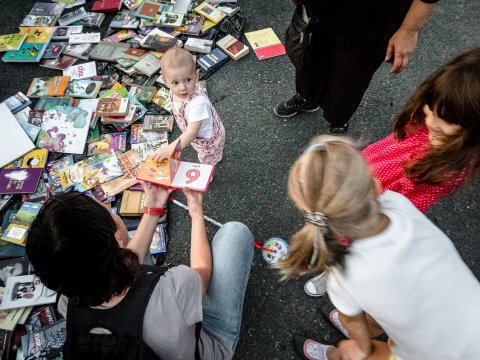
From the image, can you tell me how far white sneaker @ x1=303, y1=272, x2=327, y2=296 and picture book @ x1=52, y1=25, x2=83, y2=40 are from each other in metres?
2.99

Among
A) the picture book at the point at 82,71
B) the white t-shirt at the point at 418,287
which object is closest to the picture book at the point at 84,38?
the picture book at the point at 82,71

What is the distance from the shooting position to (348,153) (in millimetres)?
980

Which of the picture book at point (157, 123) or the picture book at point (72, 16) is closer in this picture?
the picture book at point (157, 123)

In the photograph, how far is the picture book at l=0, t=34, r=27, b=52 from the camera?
297cm

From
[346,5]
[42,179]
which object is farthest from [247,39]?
[42,179]

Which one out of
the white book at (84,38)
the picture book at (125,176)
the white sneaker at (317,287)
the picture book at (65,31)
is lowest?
the white sneaker at (317,287)

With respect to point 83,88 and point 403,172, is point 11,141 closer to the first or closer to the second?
point 83,88

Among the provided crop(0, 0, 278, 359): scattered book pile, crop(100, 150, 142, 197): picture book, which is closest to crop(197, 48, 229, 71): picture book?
crop(0, 0, 278, 359): scattered book pile

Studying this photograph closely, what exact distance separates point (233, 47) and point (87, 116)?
1.35 metres

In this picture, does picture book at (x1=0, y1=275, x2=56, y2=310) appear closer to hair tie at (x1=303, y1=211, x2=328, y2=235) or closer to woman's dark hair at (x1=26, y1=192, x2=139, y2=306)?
woman's dark hair at (x1=26, y1=192, x2=139, y2=306)

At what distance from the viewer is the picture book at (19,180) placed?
2252 mm

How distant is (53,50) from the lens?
2973mm

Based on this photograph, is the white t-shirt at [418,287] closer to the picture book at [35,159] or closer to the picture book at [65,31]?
the picture book at [35,159]

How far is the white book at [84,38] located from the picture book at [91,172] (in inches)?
50.5
